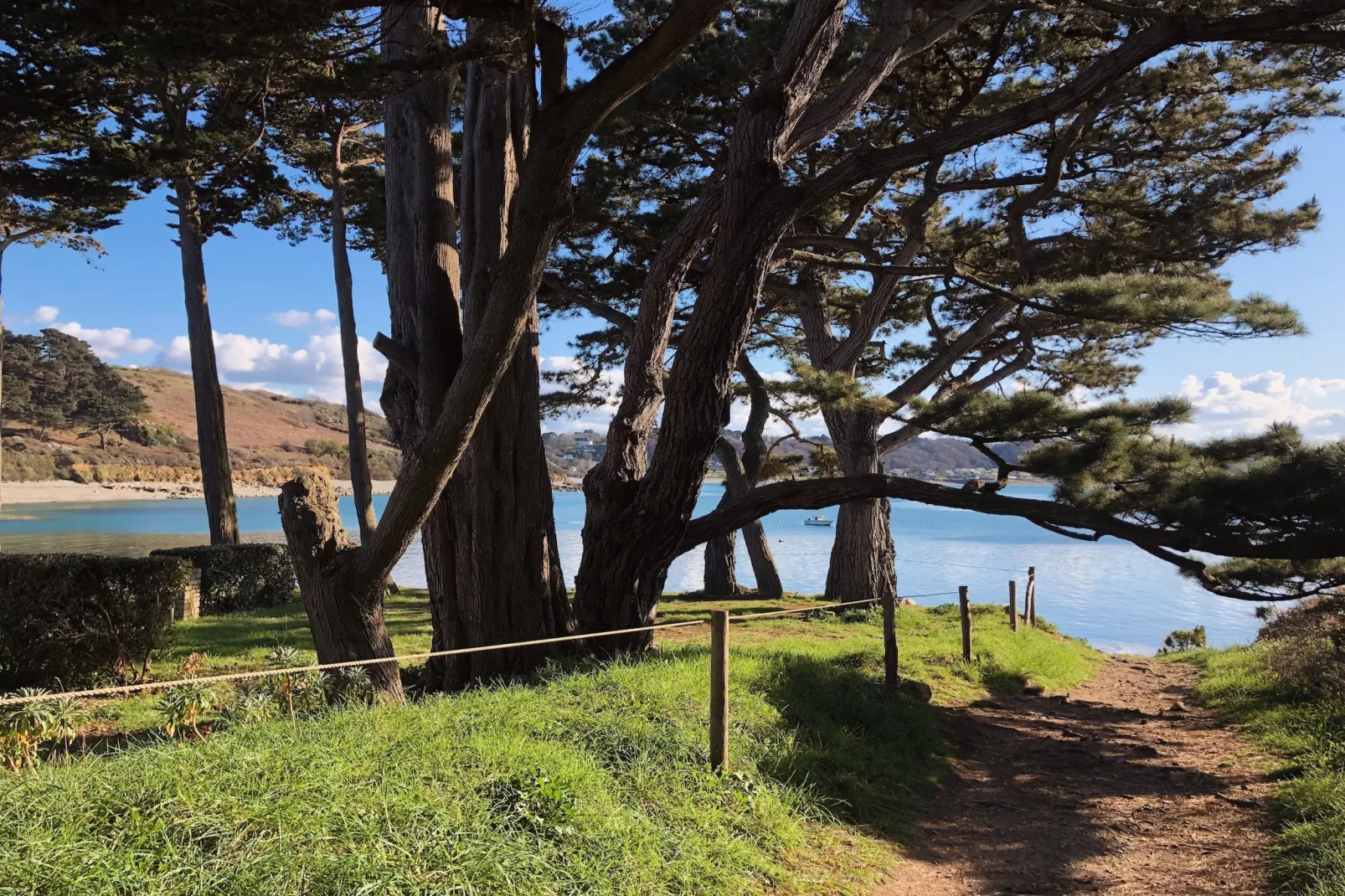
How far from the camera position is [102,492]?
4972 cm

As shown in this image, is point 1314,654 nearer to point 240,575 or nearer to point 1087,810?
point 1087,810

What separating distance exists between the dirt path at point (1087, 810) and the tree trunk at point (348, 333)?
9265mm

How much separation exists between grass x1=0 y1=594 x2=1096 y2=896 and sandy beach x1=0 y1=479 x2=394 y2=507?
37523 mm

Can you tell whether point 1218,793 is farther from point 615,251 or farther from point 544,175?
point 615,251

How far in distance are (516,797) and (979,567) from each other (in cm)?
2769

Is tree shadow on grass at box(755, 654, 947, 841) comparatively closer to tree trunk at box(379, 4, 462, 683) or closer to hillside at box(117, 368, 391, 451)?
tree trunk at box(379, 4, 462, 683)

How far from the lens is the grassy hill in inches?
2004

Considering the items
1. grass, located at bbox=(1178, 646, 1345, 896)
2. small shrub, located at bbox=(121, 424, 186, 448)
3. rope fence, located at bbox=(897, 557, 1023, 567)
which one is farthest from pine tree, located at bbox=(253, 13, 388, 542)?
small shrub, located at bbox=(121, 424, 186, 448)

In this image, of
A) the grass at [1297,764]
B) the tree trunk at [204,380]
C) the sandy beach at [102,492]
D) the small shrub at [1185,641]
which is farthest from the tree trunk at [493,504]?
the sandy beach at [102,492]

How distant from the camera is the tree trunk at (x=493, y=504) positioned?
5902 mm

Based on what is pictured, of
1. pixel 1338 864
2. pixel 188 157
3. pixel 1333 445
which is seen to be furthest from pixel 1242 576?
pixel 188 157

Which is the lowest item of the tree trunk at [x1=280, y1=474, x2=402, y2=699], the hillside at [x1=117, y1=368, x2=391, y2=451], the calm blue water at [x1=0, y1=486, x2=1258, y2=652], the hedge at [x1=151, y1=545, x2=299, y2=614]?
the calm blue water at [x1=0, y1=486, x2=1258, y2=652]

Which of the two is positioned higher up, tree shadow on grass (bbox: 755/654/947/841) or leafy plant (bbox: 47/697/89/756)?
leafy plant (bbox: 47/697/89/756)

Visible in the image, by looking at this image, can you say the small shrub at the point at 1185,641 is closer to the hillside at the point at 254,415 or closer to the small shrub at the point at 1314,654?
the small shrub at the point at 1314,654
